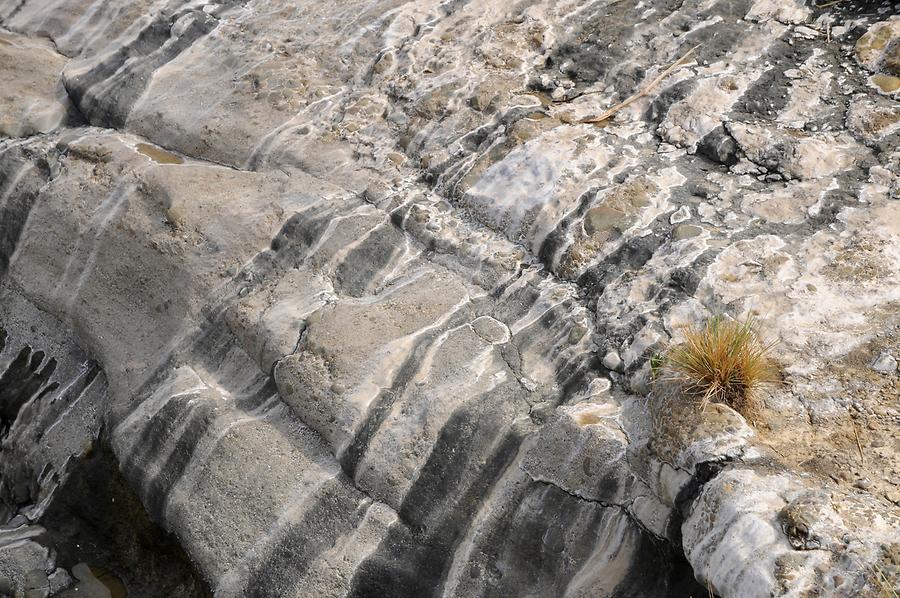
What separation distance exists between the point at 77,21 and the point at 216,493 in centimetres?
386

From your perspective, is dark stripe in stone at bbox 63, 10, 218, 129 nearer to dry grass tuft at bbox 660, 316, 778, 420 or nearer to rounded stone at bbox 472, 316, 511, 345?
rounded stone at bbox 472, 316, 511, 345

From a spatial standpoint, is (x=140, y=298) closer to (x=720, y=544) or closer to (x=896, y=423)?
(x=720, y=544)

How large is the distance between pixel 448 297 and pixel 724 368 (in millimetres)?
1338

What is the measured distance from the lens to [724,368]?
9.64ft

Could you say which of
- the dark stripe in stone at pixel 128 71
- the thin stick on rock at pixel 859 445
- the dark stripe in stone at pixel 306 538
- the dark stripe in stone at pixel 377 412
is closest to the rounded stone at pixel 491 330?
the dark stripe in stone at pixel 377 412

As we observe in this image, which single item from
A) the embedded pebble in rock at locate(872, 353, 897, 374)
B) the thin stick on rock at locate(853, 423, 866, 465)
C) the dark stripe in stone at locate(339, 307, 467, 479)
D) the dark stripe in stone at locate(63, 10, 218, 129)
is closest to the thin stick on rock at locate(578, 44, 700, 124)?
the dark stripe in stone at locate(339, 307, 467, 479)

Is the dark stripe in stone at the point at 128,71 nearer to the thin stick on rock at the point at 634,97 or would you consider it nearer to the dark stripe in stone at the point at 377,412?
the thin stick on rock at the point at 634,97

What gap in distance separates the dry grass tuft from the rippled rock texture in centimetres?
7

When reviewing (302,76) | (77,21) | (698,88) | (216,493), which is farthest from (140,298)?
(698,88)

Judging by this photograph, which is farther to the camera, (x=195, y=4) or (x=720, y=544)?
(x=195, y=4)

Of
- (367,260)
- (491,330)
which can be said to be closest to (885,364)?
(491,330)

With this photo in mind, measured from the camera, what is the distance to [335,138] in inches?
186

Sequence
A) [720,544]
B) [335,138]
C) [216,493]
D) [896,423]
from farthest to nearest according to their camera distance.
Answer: [335,138]
[216,493]
[896,423]
[720,544]

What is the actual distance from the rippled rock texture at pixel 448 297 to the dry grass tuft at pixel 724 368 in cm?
7
